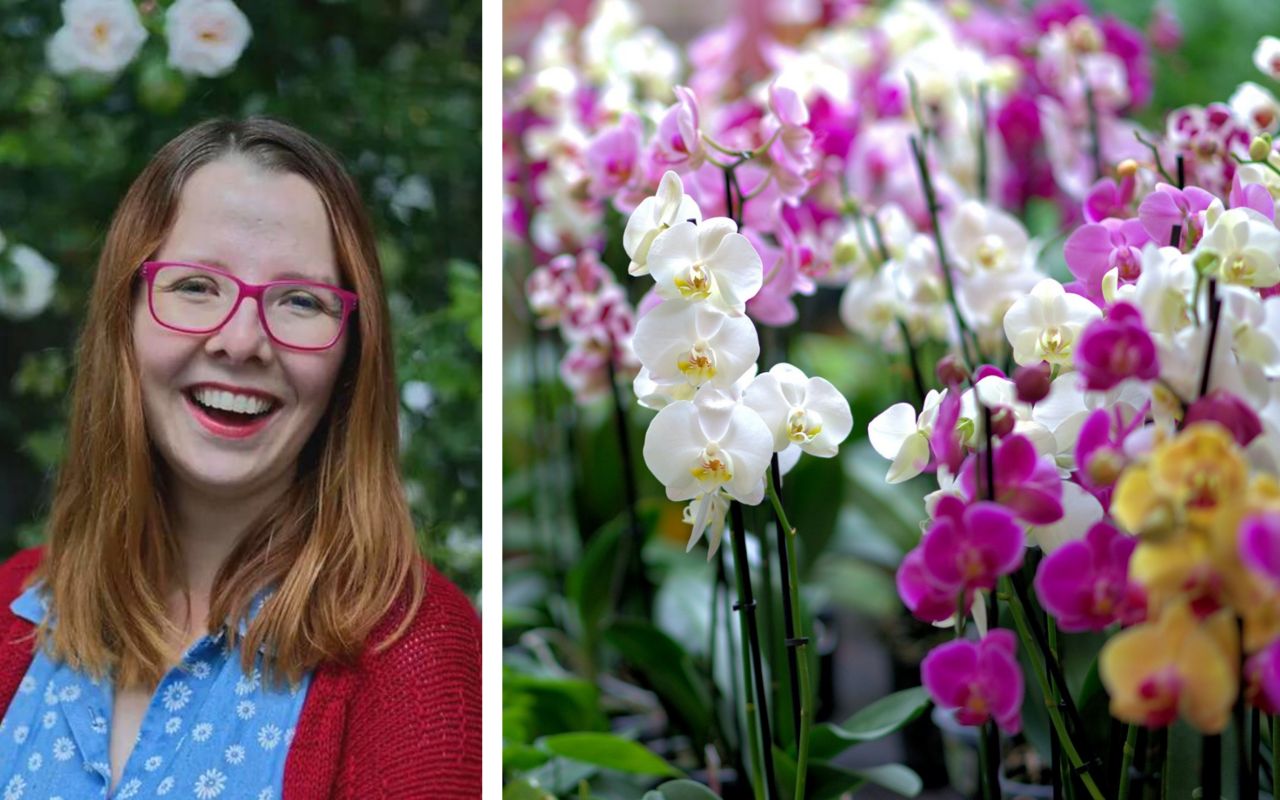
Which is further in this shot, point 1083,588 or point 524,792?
point 524,792

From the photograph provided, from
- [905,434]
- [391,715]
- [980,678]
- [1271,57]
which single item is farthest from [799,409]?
[1271,57]

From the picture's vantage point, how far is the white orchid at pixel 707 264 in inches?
18.3

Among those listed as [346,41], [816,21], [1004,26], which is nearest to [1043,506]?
[346,41]

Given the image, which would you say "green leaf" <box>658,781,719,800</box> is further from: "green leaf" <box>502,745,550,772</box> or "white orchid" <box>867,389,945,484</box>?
"white orchid" <box>867,389,945,484</box>

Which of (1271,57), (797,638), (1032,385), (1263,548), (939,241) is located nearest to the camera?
(1263,548)

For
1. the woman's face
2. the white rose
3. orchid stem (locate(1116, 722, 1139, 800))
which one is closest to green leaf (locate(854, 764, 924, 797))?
orchid stem (locate(1116, 722, 1139, 800))

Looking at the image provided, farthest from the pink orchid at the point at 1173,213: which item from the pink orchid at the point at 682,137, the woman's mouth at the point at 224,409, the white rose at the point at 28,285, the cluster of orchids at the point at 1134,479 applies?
the white rose at the point at 28,285

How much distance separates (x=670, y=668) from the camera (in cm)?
77

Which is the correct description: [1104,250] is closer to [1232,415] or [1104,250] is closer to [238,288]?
[1232,415]

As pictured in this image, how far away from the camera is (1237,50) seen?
5.10 ft

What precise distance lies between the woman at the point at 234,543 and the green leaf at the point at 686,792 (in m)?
0.11

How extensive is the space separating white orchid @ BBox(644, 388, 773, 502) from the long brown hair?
0.57 feet

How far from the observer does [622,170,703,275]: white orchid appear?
0.49 meters

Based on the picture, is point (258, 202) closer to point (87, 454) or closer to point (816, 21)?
point (87, 454)
